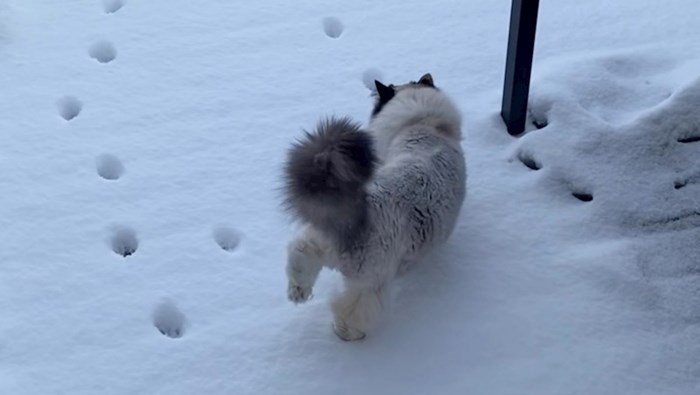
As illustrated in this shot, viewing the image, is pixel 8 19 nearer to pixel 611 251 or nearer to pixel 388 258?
pixel 388 258

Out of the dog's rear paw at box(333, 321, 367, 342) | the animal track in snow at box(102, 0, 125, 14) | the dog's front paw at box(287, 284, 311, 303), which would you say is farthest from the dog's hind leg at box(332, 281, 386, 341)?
the animal track in snow at box(102, 0, 125, 14)

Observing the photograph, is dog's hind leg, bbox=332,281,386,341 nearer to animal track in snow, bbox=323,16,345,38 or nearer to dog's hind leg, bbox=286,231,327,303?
dog's hind leg, bbox=286,231,327,303

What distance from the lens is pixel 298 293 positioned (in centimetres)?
293

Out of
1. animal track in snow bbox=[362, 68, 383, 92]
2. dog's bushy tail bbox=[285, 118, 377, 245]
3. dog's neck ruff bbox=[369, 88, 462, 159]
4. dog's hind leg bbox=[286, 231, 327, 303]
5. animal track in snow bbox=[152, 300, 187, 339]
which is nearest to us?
dog's bushy tail bbox=[285, 118, 377, 245]

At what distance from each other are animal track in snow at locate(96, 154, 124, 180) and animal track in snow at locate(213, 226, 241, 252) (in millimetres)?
557

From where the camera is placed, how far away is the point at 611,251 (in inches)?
132

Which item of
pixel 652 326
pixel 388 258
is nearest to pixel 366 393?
pixel 388 258

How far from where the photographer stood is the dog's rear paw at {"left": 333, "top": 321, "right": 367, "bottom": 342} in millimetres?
2990

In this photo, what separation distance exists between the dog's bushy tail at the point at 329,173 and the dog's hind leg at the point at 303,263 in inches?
4.3

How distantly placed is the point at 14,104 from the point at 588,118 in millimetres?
2491

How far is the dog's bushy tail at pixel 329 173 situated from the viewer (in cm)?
261

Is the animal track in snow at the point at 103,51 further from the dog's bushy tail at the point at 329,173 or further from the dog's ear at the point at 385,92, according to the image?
the dog's bushy tail at the point at 329,173

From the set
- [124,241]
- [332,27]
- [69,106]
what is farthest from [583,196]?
[69,106]

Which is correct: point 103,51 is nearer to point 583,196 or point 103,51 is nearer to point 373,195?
point 373,195
